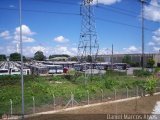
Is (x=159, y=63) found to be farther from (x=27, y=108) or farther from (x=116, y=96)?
(x=27, y=108)

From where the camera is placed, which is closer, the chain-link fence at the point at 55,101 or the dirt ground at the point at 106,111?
the dirt ground at the point at 106,111

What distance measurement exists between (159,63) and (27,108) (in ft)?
333

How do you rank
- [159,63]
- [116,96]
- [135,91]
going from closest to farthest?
1. [116,96]
2. [135,91]
3. [159,63]

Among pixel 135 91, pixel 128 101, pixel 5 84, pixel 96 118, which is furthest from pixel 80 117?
pixel 5 84

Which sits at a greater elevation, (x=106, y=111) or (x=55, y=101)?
(x=55, y=101)

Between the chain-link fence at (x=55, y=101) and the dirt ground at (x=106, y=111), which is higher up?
the chain-link fence at (x=55, y=101)

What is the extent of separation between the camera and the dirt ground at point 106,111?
75.9 feet

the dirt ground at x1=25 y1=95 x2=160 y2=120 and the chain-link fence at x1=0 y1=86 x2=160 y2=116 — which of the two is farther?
the chain-link fence at x1=0 y1=86 x2=160 y2=116

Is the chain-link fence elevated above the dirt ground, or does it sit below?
above

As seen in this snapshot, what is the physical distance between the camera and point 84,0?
173 feet

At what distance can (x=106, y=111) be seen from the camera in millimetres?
26047

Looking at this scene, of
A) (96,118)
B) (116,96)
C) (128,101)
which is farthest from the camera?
(116,96)

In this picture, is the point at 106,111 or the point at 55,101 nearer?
the point at 106,111

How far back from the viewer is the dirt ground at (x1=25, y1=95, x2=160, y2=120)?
75.9ft
